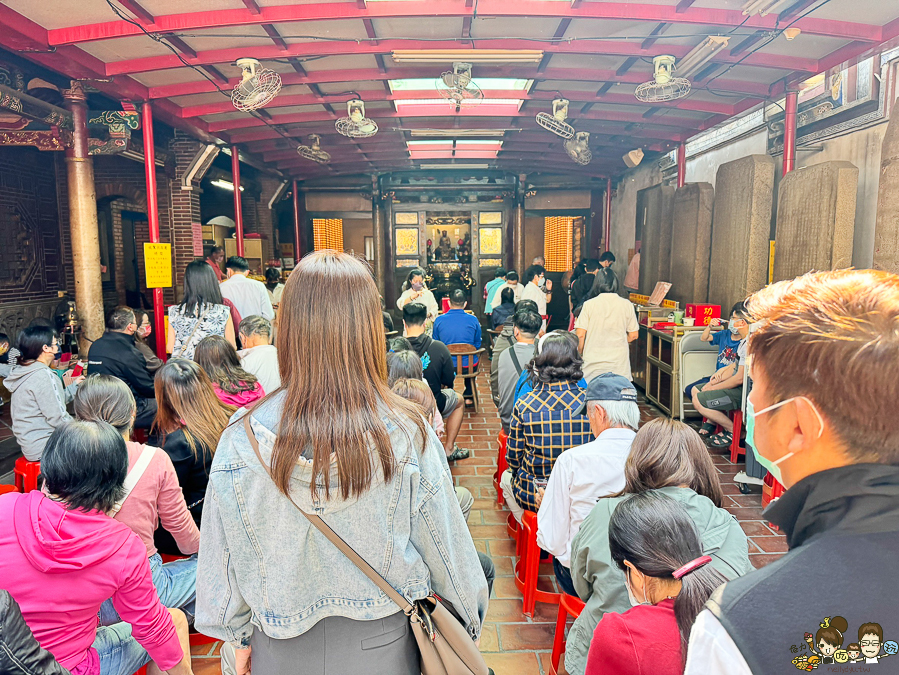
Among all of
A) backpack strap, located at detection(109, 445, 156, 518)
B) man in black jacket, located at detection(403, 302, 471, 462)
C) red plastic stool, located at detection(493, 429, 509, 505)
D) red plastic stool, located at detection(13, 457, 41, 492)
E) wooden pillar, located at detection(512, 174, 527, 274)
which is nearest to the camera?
backpack strap, located at detection(109, 445, 156, 518)

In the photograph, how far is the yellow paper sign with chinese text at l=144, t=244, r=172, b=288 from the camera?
5.91m

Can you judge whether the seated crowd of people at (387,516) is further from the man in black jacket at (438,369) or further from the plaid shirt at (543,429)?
the man in black jacket at (438,369)

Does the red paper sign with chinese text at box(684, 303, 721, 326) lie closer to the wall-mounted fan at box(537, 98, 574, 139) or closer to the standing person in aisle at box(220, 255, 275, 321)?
the wall-mounted fan at box(537, 98, 574, 139)

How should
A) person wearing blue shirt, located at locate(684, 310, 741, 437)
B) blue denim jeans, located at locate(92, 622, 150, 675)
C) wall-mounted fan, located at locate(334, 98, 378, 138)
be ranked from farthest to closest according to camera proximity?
wall-mounted fan, located at locate(334, 98, 378, 138), person wearing blue shirt, located at locate(684, 310, 741, 437), blue denim jeans, located at locate(92, 622, 150, 675)

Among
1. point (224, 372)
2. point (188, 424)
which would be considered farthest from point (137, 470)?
point (224, 372)

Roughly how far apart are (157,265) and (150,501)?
173 inches

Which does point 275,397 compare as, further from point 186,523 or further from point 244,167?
point 244,167

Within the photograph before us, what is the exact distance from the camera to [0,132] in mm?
6039

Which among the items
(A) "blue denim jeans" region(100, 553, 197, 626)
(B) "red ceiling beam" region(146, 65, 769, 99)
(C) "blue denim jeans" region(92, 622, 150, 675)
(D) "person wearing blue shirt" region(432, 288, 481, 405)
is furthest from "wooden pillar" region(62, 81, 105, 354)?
(C) "blue denim jeans" region(92, 622, 150, 675)

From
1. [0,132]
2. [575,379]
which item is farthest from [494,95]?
[0,132]

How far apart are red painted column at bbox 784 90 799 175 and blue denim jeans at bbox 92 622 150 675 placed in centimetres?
640

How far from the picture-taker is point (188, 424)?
2773 mm

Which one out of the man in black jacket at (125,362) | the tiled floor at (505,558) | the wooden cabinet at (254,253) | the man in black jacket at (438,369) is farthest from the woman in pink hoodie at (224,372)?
the wooden cabinet at (254,253)

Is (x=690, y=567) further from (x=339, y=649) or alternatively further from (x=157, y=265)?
(x=157, y=265)
